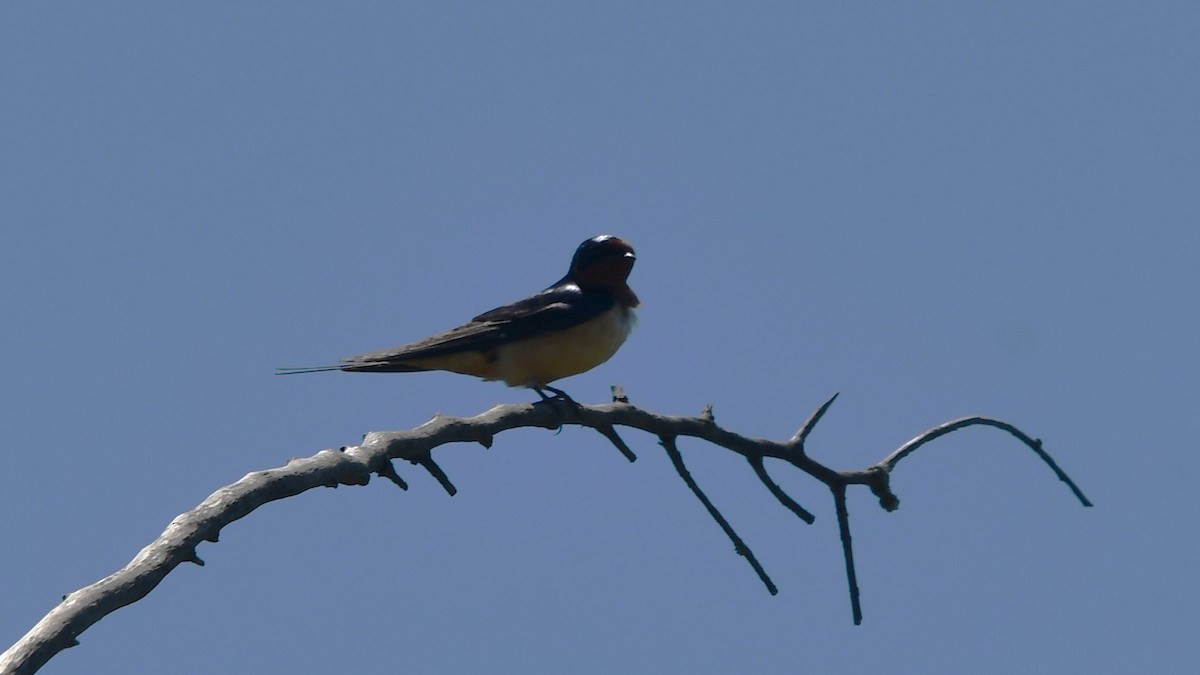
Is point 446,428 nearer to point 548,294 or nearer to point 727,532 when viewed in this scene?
point 727,532

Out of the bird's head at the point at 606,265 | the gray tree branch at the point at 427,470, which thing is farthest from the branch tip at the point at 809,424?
the bird's head at the point at 606,265

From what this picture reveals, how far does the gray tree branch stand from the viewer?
302 cm

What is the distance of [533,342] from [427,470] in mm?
3087

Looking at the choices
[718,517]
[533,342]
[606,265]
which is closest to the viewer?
[718,517]

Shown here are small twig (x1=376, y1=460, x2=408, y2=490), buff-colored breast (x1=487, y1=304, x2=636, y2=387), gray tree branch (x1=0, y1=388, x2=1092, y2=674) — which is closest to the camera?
gray tree branch (x1=0, y1=388, x2=1092, y2=674)

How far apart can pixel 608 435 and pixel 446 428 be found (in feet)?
4.30

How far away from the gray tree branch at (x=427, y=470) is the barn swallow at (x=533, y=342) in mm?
1385

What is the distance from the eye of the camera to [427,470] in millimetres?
4527

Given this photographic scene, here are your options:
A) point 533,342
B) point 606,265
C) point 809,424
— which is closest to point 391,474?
point 809,424

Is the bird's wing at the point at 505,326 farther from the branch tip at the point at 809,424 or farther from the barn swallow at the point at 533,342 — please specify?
the branch tip at the point at 809,424

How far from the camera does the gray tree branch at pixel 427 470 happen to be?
119 inches

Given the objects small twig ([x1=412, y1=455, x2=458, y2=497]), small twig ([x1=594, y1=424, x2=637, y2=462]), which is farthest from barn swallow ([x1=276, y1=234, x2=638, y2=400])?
small twig ([x1=412, y1=455, x2=458, y2=497])

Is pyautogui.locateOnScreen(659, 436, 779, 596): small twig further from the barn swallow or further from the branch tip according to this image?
the barn swallow

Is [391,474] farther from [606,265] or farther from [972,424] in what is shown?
[606,265]
